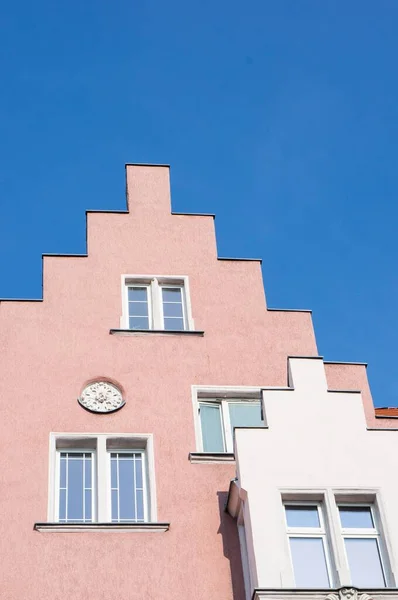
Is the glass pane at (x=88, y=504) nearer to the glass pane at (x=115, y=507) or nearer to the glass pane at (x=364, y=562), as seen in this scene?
the glass pane at (x=115, y=507)

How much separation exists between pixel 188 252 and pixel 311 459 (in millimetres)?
6273

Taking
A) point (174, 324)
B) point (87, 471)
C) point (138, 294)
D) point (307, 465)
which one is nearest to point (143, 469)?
point (87, 471)

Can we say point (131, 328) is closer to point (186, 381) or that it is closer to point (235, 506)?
point (186, 381)

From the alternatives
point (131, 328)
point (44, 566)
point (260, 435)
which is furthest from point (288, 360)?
point (44, 566)

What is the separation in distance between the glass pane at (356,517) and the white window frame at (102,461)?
3077mm

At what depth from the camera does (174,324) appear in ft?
77.0

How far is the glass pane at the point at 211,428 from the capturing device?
847 inches

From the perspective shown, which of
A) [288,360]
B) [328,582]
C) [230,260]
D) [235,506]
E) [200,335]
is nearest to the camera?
[328,582]

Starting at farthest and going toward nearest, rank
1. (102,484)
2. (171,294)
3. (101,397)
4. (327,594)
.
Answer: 1. (171,294)
2. (101,397)
3. (102,484)
4. (327,594)

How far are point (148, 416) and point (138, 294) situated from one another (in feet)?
10.7

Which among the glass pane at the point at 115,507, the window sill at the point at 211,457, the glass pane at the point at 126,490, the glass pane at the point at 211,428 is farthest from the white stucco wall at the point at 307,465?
the glass pane at the point at 115,507

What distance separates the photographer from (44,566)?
1911cm

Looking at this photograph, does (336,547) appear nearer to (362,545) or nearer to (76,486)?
(362,545)

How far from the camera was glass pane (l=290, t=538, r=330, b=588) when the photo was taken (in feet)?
60.5
